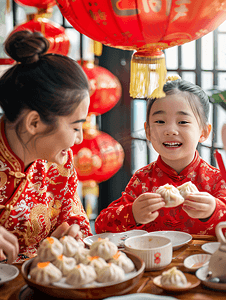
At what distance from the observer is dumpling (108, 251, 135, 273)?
91 cm

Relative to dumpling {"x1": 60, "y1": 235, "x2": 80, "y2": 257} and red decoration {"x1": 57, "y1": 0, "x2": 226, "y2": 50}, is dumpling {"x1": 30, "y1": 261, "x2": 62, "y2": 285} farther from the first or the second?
red decoration {"x1": 57, "y1": 0, "x2": 226, "y2": 50}

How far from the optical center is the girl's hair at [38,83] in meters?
1.23

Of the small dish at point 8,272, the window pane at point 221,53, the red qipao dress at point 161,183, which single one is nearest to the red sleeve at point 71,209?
the red qipao dress at point 161,183

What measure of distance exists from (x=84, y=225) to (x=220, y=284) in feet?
2.46

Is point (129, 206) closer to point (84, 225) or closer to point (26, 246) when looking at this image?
point (84, 225)

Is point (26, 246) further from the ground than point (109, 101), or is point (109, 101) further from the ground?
point (109, 101)

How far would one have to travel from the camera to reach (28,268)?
37.4 inches

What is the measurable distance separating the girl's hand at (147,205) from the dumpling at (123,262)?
1.28 ft

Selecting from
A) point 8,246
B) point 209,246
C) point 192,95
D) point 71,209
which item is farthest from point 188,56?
point 8,246

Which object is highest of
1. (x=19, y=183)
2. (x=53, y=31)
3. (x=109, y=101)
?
(x=53, y=31)

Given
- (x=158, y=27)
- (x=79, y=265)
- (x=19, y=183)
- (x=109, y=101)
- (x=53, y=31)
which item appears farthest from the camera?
(x=109, y=101)

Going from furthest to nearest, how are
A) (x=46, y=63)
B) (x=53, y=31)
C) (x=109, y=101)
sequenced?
(x=109, y=101) → (x=53, y=31) → (x=46, y=63)

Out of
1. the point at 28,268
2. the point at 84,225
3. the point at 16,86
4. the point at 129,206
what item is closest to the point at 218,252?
the point at 28,268

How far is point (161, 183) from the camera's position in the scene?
175 cm
